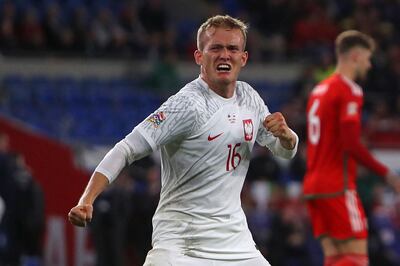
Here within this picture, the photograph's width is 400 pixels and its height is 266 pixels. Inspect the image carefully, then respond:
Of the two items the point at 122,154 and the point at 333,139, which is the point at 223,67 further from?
the point at 333,139

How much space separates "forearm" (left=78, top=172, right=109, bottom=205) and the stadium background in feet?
22.2

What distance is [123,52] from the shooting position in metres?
19.3

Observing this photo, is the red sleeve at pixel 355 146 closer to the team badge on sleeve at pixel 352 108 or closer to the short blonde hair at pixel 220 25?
the team badge on sleeve at pixel 352 108

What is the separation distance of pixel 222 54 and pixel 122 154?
2.52ft

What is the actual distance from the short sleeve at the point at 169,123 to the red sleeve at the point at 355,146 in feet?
9.88

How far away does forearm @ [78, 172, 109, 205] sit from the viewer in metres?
5.23

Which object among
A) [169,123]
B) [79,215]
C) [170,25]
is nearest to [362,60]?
[169,123]

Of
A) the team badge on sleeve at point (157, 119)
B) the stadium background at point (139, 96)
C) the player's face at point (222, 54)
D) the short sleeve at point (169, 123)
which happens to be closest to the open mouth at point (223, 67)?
the player's face at point (222, 54)

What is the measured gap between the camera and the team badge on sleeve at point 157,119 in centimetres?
556

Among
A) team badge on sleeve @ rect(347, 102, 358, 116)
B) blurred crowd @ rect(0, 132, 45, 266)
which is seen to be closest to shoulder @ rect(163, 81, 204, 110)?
team badge on sleeve @ rect(347, 102, 358, 116)

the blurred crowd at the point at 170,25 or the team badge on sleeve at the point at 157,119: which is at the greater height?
the blurred crowd at the point at 170,25

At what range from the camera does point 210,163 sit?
18.9 ft

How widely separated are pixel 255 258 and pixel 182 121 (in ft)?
2.77

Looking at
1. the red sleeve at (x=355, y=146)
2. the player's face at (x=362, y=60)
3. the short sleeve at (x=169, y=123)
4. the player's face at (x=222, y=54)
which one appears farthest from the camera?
the player's face at (x=362, y=60)
